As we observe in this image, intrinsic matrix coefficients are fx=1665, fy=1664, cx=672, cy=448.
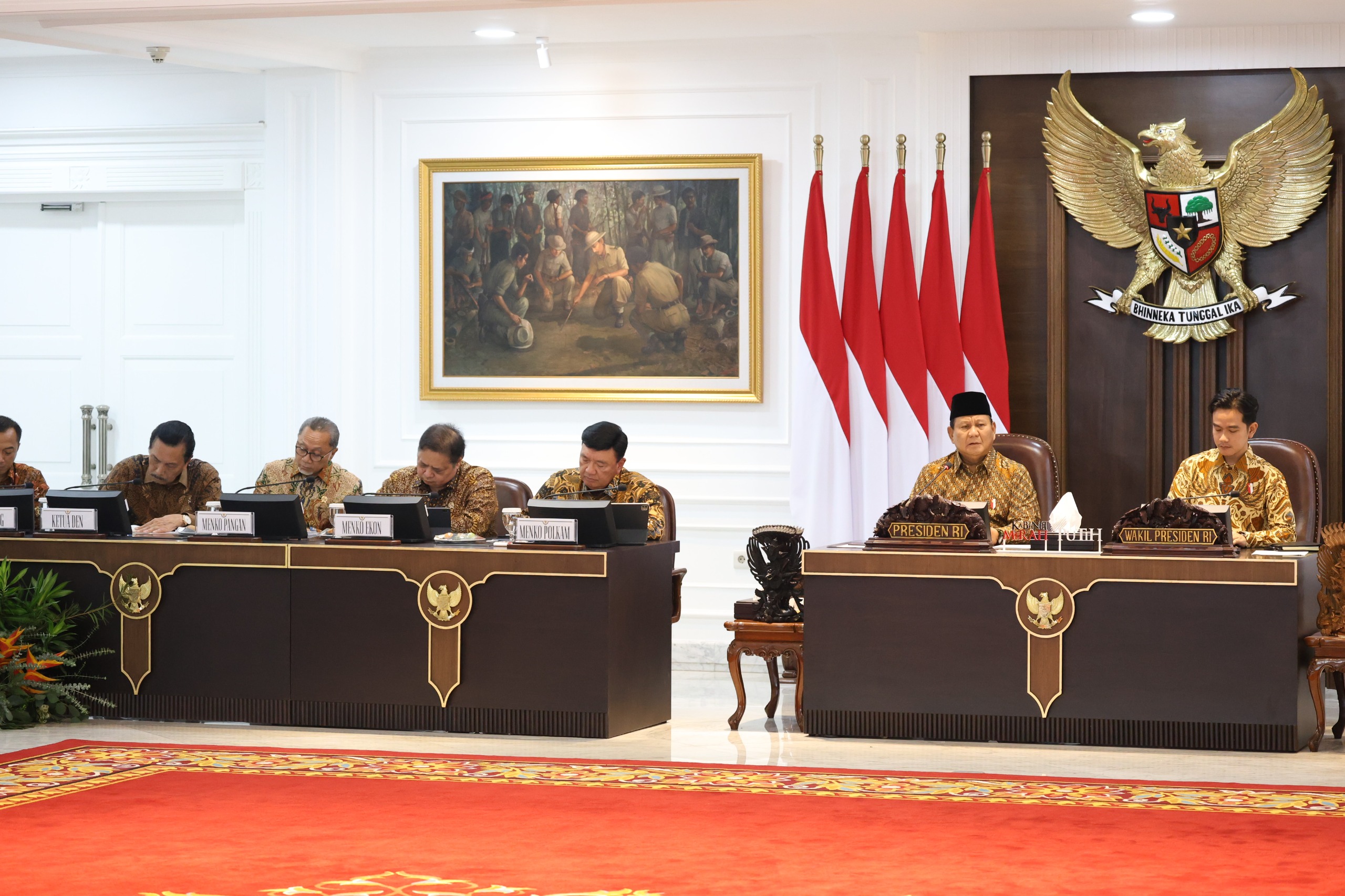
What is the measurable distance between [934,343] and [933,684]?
2.46 metres

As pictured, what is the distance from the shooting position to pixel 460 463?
667 centimetres

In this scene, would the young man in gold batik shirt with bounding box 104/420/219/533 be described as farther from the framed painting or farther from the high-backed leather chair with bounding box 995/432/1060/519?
the high-backed leather chair with bounding box 995/432/1060/519

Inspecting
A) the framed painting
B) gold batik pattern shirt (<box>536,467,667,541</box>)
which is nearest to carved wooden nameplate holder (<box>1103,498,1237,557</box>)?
gold batik pattern shirt (<box>536,467,667,541</box>)

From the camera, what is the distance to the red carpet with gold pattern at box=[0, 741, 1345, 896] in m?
3.69

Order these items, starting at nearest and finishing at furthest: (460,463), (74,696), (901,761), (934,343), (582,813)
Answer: (582,813) → (901,761) → (74,696) → (460,463) → (934,343)

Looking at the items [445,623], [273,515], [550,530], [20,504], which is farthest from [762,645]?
[20,504]

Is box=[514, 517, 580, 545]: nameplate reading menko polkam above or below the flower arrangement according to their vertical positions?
above

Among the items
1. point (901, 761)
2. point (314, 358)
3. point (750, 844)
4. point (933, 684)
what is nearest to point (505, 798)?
point (750, 844)

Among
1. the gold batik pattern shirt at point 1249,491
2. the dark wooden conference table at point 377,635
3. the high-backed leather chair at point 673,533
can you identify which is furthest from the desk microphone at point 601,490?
the gold batik pattern shirt at point 1249,491

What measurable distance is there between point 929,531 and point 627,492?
3.96ft

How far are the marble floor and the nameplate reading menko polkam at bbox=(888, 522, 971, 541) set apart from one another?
712mm

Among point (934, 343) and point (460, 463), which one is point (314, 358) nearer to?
point (460, 463)

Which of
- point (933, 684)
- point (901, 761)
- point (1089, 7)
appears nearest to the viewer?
point (901, 761)

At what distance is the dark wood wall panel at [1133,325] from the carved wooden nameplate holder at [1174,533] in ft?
6.81
